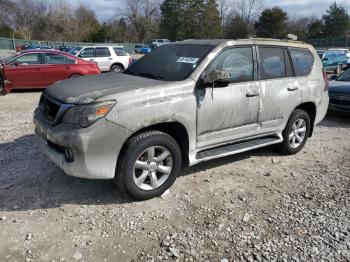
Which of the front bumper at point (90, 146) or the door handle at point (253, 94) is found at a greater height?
the door handle at point (253, 94)

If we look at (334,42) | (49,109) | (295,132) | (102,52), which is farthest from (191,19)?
(49,109)

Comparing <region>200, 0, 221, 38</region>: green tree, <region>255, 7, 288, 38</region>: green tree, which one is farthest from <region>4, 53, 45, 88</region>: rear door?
<region>255, 7, 288, 38</region>: green tree

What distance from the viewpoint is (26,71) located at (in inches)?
422

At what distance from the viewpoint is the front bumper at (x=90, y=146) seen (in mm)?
3346

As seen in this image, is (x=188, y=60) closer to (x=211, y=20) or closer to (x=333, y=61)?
(x=333, y=61)

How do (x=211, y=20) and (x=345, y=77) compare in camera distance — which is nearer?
(x=345, y=77)

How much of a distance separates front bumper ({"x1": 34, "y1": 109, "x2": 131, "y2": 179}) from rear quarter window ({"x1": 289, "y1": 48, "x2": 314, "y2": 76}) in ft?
10.4

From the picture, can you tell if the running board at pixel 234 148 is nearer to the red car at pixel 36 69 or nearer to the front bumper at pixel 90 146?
the front bumper at pixel 90 146

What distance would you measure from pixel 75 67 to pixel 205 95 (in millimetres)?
8514

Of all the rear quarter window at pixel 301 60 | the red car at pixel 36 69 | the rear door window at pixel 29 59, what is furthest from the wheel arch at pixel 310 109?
the rear door window at pixel 29 59

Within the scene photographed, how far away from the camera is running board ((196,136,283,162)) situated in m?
4.23

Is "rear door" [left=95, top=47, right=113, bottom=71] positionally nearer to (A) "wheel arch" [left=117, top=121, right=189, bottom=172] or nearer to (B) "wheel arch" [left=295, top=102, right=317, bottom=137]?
(B) "wheel arch" [left=295, top=102, right=317, bottom=137]

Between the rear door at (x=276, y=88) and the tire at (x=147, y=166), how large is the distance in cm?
160

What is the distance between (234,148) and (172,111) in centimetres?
123
